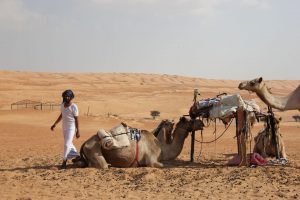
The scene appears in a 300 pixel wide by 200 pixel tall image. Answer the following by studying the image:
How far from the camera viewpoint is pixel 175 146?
11156mm

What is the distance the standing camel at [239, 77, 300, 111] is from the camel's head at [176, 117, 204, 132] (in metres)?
1.70

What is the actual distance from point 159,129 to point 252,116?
→ 89.9 inches

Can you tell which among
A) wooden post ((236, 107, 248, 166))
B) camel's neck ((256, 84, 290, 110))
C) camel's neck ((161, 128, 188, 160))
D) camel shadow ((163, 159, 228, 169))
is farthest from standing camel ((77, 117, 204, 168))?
camel's neck ((256, 84, 290, 110))

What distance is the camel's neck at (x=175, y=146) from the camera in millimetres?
10984

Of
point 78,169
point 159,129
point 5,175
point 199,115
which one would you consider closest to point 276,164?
point 199,115

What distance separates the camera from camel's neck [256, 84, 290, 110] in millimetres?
10352

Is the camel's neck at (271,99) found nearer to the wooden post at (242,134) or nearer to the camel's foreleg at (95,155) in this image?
the wooden post at (242,134)

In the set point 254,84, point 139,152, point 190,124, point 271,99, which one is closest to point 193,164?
point 190,124

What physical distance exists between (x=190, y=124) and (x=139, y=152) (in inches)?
66.8

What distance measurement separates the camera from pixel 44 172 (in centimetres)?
1014

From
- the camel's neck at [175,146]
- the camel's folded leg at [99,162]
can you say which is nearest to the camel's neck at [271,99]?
the camel's neck at [175,146]

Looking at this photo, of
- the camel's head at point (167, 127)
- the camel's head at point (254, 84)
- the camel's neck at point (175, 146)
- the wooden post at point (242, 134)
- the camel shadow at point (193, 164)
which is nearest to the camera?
the camel's head at point (254, 84)

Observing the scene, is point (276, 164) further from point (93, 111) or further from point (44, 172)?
point (93, 111)

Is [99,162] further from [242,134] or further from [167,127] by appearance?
[242,134]
